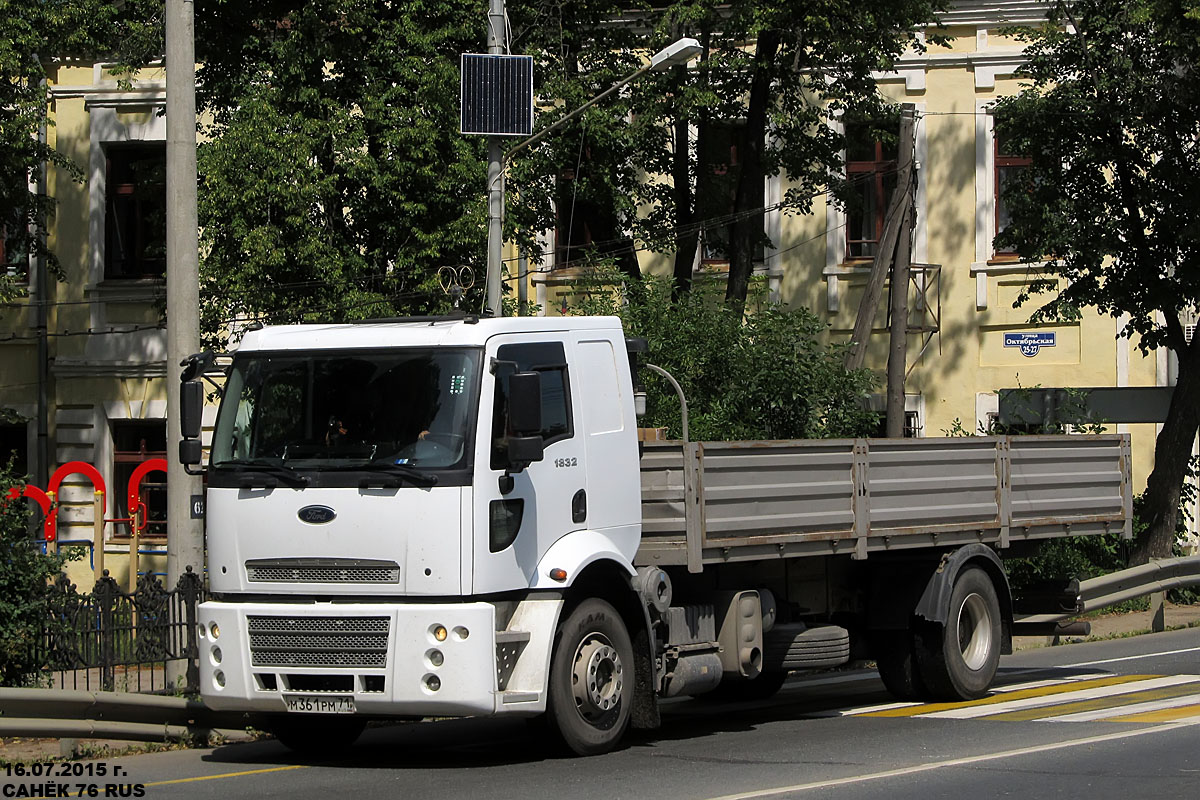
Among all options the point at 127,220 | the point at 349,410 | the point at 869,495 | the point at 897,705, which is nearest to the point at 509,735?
the point at 349,410

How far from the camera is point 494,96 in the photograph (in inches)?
723

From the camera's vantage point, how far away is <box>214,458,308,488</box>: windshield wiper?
10.5 meters

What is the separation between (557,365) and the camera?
11.2 m

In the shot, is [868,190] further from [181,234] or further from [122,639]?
[122,639]

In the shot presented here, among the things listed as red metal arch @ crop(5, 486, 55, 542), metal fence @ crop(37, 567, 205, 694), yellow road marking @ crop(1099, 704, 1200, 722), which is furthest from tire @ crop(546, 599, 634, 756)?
red metal arch @ crop(5, 486, 55, 542)

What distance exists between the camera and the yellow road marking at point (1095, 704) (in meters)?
12.8

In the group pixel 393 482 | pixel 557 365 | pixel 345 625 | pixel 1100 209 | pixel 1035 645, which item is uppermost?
pixel 1100 209

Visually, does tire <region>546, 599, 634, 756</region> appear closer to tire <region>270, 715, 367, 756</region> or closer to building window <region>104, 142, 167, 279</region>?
tire <region>270, 715, 367, 756</region>

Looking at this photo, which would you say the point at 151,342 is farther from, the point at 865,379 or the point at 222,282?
the point at 865,379

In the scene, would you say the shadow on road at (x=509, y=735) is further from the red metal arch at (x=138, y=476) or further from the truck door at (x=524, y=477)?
the red metal arch at (x=138, y=476)

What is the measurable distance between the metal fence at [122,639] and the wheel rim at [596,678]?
11.3 ft

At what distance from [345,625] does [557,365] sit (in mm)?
2186

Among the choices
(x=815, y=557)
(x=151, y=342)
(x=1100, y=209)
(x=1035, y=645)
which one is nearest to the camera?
(x=815, y=557)

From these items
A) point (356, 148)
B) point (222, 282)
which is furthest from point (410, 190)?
point (222, 282)
